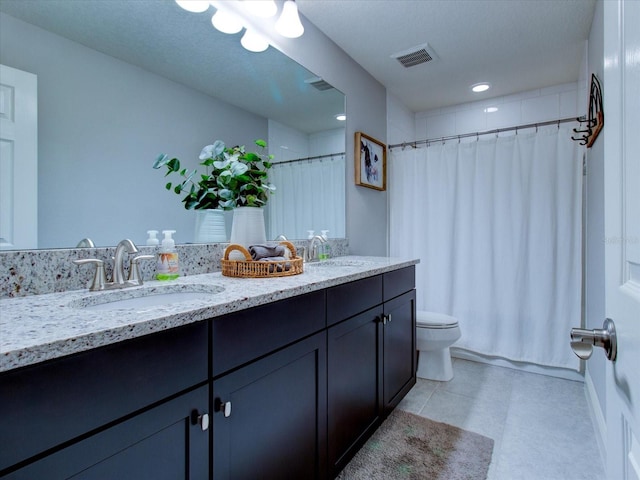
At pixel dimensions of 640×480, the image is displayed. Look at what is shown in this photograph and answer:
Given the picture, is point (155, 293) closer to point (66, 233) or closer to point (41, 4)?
point (66, 233)

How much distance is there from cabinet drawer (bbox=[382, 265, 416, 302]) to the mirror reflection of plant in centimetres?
71

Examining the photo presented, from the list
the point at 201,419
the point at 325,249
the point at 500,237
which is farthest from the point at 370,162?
the point at 201,419

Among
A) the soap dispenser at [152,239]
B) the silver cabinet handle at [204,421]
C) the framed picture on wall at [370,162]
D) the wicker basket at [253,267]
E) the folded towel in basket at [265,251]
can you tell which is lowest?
the silver cabinet handle at [204,421]

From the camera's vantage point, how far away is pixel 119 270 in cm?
108

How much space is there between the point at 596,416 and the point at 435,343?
2.71 ft

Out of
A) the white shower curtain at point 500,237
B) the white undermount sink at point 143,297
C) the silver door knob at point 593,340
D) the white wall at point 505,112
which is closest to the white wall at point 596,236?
the white shower curtain at point 500,237

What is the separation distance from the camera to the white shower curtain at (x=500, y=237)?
89.2 inches

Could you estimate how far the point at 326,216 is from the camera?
2.30 m

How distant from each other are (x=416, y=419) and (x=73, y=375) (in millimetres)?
1696

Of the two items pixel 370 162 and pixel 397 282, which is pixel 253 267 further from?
pixel 370 162

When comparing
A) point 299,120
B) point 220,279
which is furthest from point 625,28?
point 299,120

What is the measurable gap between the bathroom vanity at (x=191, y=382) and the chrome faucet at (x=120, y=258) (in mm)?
93

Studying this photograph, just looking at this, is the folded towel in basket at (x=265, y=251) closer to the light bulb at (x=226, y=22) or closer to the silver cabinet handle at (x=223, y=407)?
the silver cabinet handle at (x=223, y=407)

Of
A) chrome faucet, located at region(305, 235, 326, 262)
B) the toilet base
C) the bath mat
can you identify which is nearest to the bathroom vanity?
the bath mat
